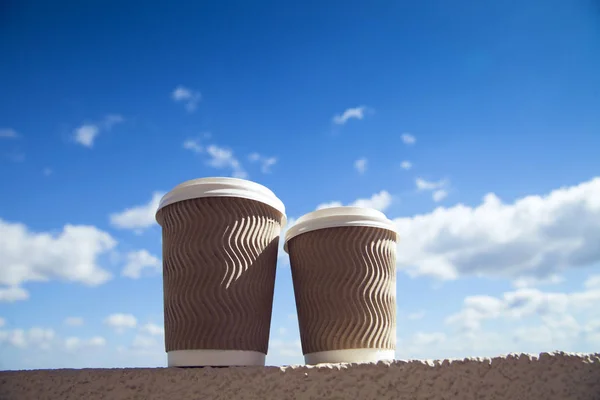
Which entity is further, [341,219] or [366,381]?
[341,219]

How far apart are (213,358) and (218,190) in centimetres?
127

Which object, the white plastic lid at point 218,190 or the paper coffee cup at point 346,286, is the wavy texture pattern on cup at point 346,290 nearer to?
the paper coffee cup at point 346,286

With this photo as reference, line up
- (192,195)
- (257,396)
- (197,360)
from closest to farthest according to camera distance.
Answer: (257,396)
(197,360)
(192,195)

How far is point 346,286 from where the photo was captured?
157 inches

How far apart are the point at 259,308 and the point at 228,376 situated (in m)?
0.59

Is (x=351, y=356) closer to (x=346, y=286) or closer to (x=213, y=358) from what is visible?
(x=346, y=286)

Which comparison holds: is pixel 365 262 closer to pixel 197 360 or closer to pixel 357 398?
pixel 357 398

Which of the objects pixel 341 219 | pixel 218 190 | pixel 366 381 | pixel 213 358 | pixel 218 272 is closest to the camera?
pixel 366 381

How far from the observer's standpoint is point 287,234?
441cm

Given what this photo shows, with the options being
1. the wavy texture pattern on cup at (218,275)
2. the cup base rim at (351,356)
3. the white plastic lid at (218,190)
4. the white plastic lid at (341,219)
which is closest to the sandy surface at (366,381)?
the wavy texture pattern on cup at (218,275)

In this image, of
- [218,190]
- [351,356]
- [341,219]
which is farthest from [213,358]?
[341,219]

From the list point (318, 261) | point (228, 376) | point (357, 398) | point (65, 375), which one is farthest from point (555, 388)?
point (65, 375)

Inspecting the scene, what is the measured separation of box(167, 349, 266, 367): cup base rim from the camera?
3.67 m

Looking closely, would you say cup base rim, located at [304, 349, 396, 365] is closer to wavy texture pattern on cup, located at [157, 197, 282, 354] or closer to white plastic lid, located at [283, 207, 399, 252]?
wavy texture pattern on cup, located at [157, 197, 282, 354]
